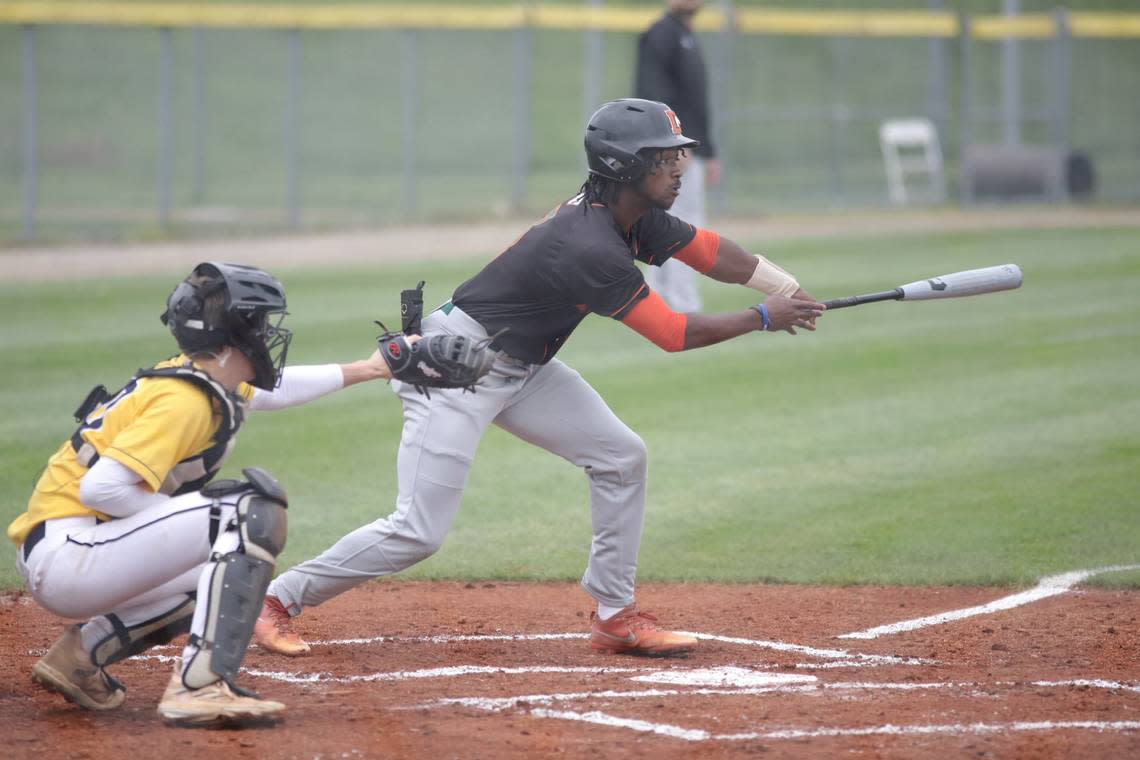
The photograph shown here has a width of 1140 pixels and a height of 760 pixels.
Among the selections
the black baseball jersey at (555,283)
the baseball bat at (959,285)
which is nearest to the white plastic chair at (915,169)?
the baseball bat at (959,285)

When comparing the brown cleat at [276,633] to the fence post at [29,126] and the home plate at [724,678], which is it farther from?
the fence post at [29,126]

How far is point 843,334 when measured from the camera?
11938mm

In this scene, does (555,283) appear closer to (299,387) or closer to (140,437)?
(299,387)

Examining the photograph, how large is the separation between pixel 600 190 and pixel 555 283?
1.26ft

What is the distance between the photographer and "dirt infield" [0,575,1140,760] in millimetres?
3988

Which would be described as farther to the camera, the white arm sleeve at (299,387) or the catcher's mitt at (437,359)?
the white arm sleeve at (299,387)

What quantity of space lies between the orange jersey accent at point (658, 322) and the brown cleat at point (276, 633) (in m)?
1.51

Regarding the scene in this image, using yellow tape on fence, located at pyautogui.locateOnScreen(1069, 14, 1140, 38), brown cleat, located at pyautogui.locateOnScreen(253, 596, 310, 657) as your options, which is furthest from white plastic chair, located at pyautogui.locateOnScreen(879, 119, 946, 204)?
brown cleat, located at pyautogui.locateOnScreen(253, 596, 310, 657)

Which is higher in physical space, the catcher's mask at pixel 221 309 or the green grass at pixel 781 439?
the catcher's mask at pixel 221 309

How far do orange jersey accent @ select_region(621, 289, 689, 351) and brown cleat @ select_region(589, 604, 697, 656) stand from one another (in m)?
0.93

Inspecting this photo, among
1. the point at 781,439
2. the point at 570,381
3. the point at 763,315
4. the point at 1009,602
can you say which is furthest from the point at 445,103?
the point at 763,315

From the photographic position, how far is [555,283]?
15.9 feet

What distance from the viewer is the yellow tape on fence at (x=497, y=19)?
57.3ft

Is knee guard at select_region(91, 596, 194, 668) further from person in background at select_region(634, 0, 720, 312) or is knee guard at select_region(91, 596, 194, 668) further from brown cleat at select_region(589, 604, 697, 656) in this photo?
person in background at select_region(634, 0, 720, 312)
